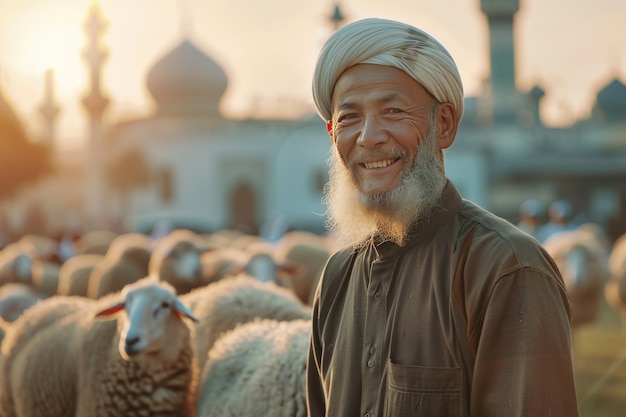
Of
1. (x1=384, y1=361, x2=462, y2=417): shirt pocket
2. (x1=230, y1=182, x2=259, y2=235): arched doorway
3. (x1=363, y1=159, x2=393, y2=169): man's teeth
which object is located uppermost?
(x1=363, y1=159, x2=393, y2=169): man's teeth

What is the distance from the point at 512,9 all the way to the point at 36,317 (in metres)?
37.3

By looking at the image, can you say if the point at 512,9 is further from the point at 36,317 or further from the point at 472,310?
the point at 472,310

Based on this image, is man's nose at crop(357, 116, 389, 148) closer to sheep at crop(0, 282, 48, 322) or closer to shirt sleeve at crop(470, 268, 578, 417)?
shirt sleeve at crop(470, 268, 578, 417)

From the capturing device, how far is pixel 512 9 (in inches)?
1567

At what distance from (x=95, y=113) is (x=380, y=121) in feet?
100.0

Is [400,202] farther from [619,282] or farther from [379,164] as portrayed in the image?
[619,282]

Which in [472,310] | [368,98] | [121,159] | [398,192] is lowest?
[121,159]

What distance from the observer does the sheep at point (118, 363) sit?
409cm

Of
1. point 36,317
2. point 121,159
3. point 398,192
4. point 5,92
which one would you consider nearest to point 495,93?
point 121,159

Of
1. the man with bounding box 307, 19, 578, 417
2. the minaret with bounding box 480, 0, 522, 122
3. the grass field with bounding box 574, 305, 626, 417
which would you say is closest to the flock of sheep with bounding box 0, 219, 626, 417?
the man with bounding box 307, 19, 578, 417

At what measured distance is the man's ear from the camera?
1964mm

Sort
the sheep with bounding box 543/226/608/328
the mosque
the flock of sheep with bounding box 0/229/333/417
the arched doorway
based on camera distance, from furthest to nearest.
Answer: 1. the arched doorway
2. the mosque
3. the sheep with bounding box 543/226/608/328
4. the flock of sheep with bounding box 0/229/333/417

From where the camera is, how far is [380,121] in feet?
6.28

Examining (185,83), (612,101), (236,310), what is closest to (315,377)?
(236,310)
